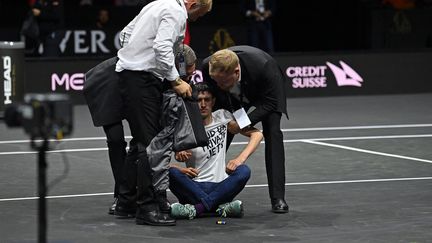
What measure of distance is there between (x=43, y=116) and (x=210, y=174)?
3.12 m

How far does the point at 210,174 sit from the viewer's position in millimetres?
9031

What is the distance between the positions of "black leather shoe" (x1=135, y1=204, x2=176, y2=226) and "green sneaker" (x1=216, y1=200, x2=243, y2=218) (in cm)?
46

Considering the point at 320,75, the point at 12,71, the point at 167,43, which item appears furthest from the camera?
the point at 320,75

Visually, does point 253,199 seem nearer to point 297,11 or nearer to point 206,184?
point 206,184

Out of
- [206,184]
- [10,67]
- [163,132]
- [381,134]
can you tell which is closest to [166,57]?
[163,132]

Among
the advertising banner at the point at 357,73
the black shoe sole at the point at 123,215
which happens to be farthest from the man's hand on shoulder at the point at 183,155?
the advertising banner at the point at 357,73

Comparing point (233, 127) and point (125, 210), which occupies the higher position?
point (233, 127)

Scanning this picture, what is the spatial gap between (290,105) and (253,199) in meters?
7.86

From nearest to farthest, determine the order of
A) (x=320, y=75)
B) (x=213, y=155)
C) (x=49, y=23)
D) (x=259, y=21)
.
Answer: (x=213, y=155) → (x=320, y=75) → (x=49, y=23) → (x=259, y=21)

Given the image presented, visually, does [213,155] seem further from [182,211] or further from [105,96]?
[105,96]

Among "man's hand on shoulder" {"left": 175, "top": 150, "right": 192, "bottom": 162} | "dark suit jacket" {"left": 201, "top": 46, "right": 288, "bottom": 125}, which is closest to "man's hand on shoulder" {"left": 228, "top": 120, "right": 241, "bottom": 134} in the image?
"dark suit jacket" {"left": 201, "top": 46, "right": 288, "bottom": 125}

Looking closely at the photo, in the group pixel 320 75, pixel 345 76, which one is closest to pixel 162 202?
pixel 320 75

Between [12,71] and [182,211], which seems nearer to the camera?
[182,211]

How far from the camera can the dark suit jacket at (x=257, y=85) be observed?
905cm
